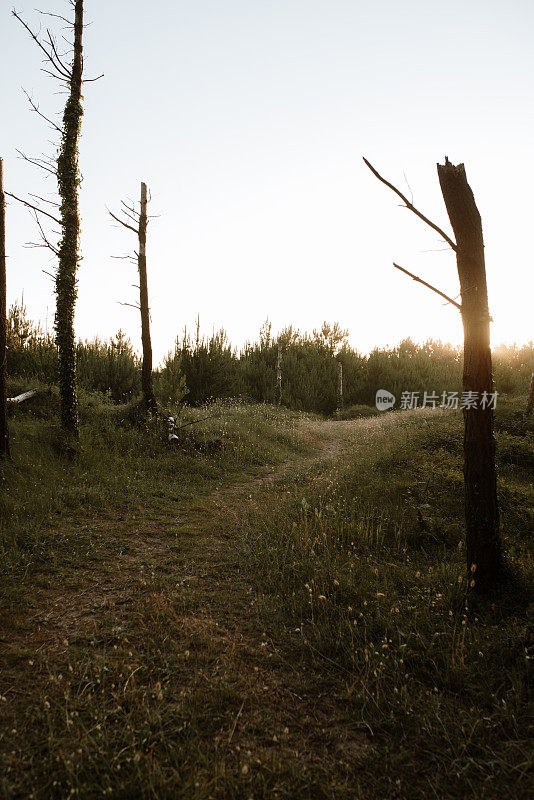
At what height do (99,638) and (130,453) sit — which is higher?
(130,453)

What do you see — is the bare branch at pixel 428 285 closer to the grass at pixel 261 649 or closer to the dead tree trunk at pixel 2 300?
the grass at pixel 261 649

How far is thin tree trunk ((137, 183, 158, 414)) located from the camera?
12883 millimetres

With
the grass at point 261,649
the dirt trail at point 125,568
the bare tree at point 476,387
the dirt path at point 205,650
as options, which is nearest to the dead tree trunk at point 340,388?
the dirt trail at point 125,568

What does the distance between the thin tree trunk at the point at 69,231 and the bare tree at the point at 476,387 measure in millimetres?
7804

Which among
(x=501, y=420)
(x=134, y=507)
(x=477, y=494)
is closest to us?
(x=477, y=494)

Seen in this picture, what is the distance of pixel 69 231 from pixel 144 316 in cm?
383

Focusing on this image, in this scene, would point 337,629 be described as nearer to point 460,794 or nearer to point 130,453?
point 460,794

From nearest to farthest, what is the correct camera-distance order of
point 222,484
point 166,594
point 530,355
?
point 166,594
point 222,484
point 530,355

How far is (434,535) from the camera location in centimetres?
522

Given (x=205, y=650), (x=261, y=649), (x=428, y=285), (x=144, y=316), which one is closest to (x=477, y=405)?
(x=428, y=285)

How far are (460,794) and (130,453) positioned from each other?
837 centimetres

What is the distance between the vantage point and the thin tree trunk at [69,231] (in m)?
9.38

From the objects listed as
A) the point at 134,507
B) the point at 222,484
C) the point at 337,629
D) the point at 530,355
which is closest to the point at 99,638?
the point at 337,629

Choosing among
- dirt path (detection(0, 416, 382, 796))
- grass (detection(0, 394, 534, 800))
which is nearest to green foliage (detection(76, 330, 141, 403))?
grass (detection(0, 394, 534, 800))
